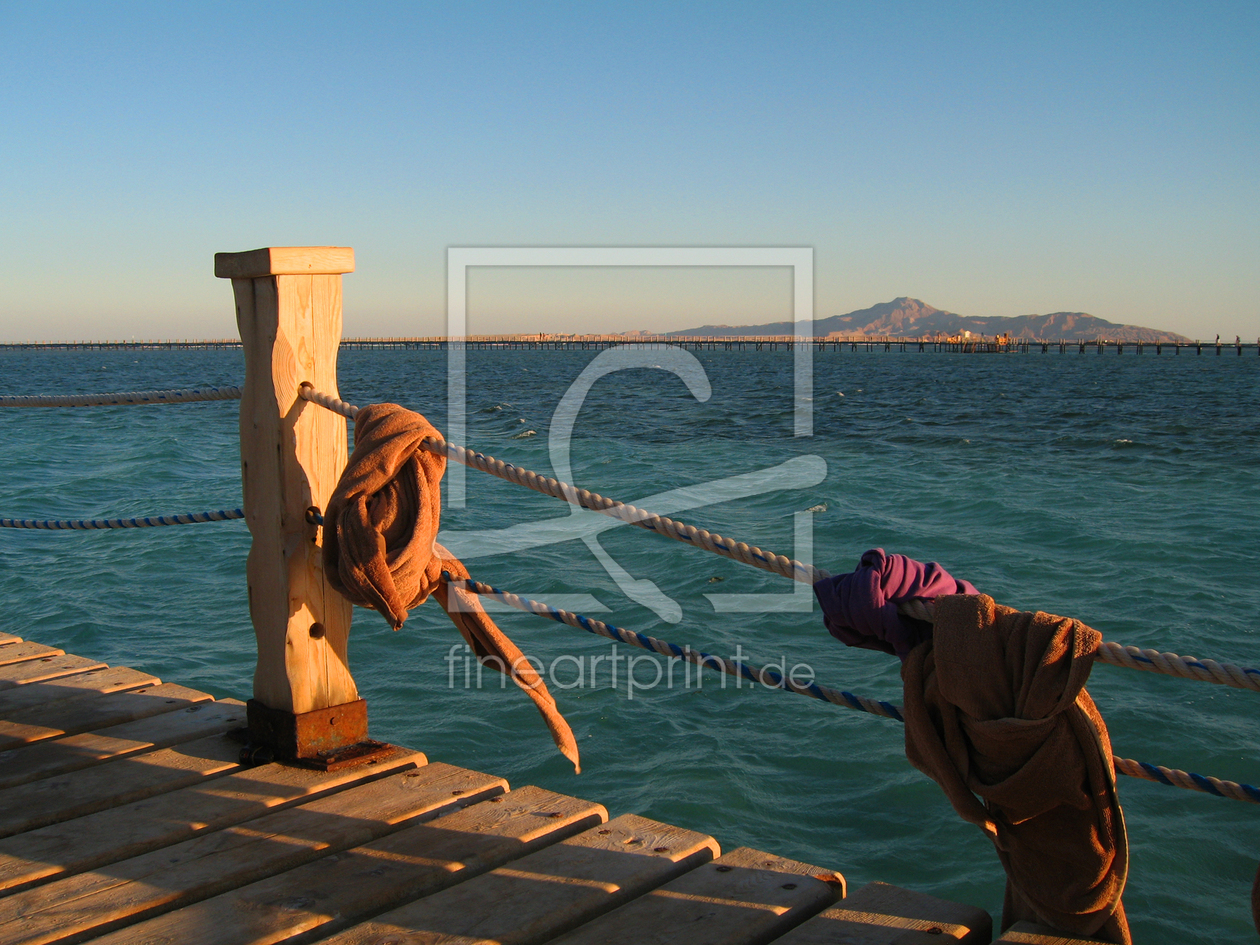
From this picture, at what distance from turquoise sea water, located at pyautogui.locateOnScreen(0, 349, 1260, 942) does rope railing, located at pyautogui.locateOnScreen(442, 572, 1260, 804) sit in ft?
9.03

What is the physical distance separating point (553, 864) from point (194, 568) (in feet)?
27.6

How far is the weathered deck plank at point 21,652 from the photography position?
3.81m

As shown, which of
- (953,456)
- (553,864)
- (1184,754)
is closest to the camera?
(553,864)

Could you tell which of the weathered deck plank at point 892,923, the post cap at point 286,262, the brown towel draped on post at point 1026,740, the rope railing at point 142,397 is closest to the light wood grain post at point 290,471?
the post cap at point 286,262

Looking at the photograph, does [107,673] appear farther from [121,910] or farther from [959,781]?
[959,781]

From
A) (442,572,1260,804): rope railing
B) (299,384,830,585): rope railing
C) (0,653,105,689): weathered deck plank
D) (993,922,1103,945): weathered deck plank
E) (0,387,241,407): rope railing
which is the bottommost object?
(0,653,105,689): weathered deck plank

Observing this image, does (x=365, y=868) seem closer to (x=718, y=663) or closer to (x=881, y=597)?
(x=718, y=663)

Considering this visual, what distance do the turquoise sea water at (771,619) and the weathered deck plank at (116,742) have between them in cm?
227

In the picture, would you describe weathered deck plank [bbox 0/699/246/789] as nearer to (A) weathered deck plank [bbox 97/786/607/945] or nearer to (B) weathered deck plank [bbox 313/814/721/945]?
(A) weathered deck plank [bbox 97/786/607/945]

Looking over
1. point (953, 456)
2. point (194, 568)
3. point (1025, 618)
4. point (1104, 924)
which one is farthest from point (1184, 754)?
point (953, 456)

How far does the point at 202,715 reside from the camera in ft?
10.5

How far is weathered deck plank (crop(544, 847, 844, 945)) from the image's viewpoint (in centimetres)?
193

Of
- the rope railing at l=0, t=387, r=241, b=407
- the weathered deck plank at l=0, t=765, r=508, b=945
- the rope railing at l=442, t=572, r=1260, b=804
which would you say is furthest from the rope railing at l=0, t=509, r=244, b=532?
the rope railing at l=442, t=572, r=1260, b=804

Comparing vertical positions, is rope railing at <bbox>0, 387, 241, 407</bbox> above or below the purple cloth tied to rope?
above
